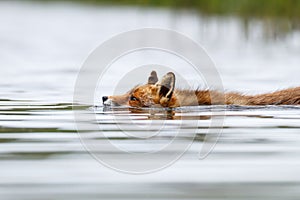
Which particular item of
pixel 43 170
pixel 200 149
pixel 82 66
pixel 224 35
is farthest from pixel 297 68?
pixel 43 170

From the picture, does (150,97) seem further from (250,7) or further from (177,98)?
(250,7)

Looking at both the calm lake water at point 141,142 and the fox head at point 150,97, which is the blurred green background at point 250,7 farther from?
the fox head at point 150,97

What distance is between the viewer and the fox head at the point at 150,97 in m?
12.2

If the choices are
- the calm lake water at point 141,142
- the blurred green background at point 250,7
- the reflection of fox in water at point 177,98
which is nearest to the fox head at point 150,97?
the reflection of fox in water at point 177,98

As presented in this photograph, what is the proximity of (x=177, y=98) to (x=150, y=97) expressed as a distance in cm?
38

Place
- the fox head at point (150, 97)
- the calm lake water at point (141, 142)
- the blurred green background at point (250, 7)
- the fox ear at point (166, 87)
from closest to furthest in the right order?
1. the calm lake water at point (141, 142)
2. the fox ear at point (166, 87)
3. the fox head at point (150, 97)
4. the blurred green background at point (250, 7)

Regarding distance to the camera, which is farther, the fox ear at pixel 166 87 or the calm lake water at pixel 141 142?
the fox ear at pixel 166 87

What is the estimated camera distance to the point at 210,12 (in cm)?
3003

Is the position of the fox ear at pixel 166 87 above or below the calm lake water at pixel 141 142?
above

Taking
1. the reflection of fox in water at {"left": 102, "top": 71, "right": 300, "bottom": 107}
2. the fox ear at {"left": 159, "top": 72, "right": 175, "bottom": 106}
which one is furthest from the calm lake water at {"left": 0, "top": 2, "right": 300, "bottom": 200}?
the fox ear at {"left": 159, "top": 72, "right": 175, "bottom": 106}

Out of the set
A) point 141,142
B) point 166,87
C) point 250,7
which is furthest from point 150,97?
point 250,7

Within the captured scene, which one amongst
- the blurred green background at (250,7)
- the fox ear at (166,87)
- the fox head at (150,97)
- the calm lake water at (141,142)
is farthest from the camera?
the blurred green background at (250,7)

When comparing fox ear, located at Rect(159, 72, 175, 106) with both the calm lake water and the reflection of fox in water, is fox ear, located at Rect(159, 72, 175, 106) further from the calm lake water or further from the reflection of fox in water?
the calm lake water

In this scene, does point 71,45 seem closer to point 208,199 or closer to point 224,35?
point 224,35
